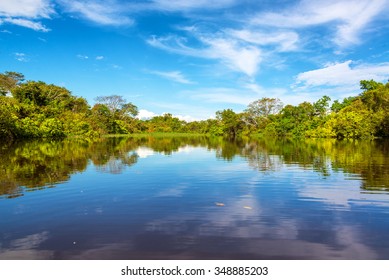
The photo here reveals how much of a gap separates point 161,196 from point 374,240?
5199mm

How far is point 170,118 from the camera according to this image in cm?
10856

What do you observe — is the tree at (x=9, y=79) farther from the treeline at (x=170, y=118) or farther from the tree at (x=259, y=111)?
the tree at (x=259, y=111)

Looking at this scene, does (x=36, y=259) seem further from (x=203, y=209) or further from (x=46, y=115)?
(x=46, y=115)

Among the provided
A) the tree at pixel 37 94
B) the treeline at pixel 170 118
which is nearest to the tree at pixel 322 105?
the treeline at pixel 170 118

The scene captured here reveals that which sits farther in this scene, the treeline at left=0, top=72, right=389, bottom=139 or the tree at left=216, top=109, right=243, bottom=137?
the tree at left=216, top=109, right=243, bottom=137

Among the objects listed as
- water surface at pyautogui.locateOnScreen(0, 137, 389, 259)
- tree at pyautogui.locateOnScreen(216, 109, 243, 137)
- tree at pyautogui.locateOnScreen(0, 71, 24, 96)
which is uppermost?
tree at pyautogui.locateOnScreen(0, 71, 24, 96)

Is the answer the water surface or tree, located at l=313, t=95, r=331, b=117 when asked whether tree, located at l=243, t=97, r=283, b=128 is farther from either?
the water surface

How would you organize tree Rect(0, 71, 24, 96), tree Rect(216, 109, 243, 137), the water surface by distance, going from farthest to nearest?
tree Rect(216, 109, 243, 137), tree Rect(0, 71, 24, 96), the water surface

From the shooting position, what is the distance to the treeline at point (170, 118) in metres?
45.5

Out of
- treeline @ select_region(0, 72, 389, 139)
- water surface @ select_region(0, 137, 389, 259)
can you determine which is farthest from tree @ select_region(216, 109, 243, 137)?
water surface @ select_region(0, 137, 389, 259)

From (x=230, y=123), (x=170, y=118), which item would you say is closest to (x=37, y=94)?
(x=230, y=123)

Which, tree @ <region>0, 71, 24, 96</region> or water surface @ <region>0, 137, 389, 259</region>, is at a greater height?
tree @ <region>0, 71, 24, 96</region>

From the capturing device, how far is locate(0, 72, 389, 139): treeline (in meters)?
45.5

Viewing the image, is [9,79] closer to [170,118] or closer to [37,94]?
[37,94]
